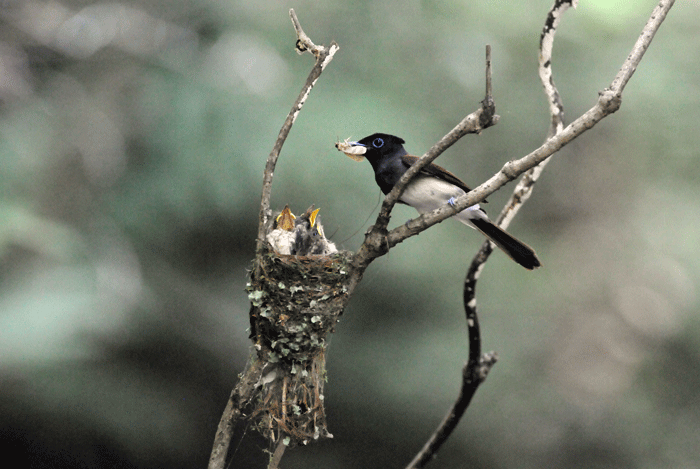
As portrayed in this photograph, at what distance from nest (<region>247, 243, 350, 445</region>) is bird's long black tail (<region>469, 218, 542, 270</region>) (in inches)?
26.0

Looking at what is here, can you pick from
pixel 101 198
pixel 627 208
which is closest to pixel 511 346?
pixel 627 208

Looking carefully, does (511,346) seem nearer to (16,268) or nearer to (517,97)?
(517,97)

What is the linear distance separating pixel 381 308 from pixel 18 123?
2.92 metres

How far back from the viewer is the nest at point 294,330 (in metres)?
2.42

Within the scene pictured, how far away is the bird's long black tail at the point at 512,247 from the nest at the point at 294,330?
660 mm

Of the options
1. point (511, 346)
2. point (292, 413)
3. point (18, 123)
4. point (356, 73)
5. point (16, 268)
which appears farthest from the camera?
point (511, 346)

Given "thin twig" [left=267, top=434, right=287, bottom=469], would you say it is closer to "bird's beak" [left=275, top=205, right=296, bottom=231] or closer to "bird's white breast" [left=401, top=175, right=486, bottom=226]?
"bird's beak" [left=275, top=205, right=296, bottom=231]

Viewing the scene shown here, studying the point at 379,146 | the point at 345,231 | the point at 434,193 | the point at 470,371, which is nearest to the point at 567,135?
the point at 434,193

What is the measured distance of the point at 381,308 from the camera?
4.78 meters

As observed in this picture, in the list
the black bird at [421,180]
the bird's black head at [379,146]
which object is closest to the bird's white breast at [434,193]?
the black bird at [421,180]

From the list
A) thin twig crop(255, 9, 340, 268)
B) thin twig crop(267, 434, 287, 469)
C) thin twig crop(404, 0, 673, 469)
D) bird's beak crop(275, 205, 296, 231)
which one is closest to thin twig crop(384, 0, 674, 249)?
thin twig crop(404, 0, 673, 469)

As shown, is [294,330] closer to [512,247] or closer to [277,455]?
[277,455]

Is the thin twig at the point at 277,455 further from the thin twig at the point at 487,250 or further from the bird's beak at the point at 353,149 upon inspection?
the bird's beak at the point at 353,149

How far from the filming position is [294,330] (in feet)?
7.84
